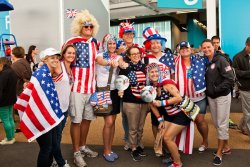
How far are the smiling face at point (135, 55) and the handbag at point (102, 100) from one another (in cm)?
29

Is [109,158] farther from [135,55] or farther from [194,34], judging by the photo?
[194,34]

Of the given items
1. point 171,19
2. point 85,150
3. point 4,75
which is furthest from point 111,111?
point 171,19

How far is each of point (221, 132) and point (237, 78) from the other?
48.0 inches

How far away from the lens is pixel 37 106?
2.54 m

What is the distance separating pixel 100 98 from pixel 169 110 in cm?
83

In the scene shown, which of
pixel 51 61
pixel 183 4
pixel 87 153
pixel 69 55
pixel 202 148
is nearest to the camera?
pixel 51 61

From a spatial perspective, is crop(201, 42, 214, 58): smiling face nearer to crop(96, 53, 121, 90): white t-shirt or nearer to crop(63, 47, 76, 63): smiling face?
crop(96, 53, 121, 90): white t-shirt

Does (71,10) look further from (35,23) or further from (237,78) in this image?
(237,78)

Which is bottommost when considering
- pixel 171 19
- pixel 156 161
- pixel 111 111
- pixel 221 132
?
pixel 156 161

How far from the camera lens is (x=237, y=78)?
4211 mm

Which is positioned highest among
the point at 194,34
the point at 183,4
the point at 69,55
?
the point at 194,34

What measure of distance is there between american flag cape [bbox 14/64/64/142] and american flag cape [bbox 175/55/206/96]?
1.59 m

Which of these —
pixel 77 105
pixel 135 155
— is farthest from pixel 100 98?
pixel 135 155

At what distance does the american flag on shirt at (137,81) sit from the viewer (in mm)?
3359
